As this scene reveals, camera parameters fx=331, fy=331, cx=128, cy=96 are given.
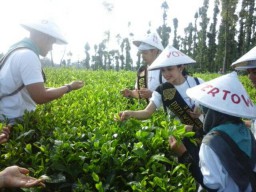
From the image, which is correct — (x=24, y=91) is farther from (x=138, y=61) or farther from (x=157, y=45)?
(x=138, y=61)

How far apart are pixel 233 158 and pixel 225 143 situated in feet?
0.34

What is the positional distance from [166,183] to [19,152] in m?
1.08

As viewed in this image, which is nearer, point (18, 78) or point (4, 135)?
point (4, 135)

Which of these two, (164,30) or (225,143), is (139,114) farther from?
(164,30)

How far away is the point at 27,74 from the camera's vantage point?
291 cm

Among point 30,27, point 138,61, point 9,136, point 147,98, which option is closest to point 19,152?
point 9,136

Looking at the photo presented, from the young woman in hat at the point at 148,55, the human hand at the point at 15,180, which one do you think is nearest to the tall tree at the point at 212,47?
the young woman in hat at the point at 148,55

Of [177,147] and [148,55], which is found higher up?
[148,55]

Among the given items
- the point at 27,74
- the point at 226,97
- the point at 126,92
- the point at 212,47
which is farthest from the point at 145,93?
the point at 212,47

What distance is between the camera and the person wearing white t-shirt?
2.93 metres

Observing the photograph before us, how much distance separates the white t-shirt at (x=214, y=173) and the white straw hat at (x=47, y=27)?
180 centimetres

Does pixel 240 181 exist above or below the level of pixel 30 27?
below

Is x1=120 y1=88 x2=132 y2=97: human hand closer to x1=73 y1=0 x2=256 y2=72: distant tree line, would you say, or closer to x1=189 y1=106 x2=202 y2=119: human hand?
x1=189 y1=106 x2=202 y2=119: human hand

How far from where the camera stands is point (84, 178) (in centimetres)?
202
